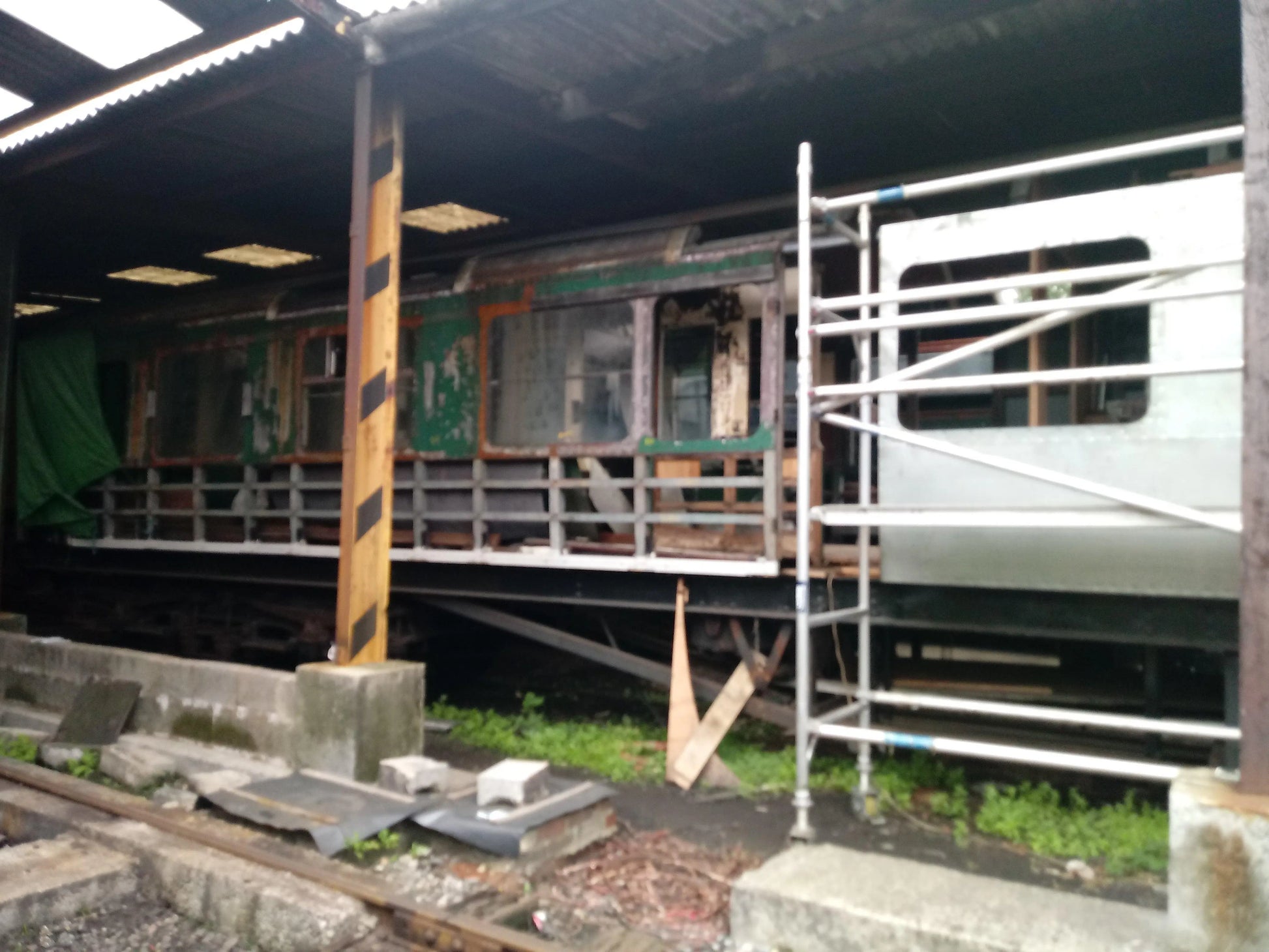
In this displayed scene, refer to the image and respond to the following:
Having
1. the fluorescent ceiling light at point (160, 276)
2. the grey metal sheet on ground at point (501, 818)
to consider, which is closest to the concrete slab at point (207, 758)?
the grey metal sheet on ground at point (501, 818)

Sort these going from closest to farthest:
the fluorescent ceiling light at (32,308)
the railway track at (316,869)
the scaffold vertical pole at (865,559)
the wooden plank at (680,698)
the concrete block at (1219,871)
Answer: the concrete block at (1219,871)
the railway track at (316,869)
the scaffold vertical pole at (865,559)
the wooden plank at (680,698)
the fluorescent ceiling light at (32,308)

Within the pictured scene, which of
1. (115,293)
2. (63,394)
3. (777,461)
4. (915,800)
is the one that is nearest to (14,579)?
(63,394)

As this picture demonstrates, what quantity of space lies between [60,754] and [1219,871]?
6.02 metres

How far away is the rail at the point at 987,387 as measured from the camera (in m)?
3.60

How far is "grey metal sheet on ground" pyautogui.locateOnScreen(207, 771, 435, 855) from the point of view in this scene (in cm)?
438

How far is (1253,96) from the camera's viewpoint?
9.81ft

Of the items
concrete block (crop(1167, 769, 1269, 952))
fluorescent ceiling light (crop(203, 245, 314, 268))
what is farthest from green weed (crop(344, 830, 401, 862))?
fluorescent ceiling light (crop(203, 245, 314, 268))

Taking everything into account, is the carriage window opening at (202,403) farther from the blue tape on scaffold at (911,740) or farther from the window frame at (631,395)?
the blue tape on scaffold at (911,740)

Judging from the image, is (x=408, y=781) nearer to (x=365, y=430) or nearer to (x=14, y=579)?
(x=365, y=430)

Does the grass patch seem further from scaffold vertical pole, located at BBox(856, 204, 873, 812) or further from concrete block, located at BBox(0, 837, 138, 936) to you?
concrete block, located at BBox(0, 837, 138, 936)

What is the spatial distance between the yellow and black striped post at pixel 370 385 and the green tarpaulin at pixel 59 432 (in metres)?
6.10

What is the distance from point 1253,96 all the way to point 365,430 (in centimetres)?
450

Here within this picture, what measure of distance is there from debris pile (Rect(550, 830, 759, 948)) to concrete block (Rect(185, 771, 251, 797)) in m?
1.91

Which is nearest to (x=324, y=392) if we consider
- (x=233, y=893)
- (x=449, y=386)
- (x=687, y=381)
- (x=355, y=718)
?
(x=449, y=386)
